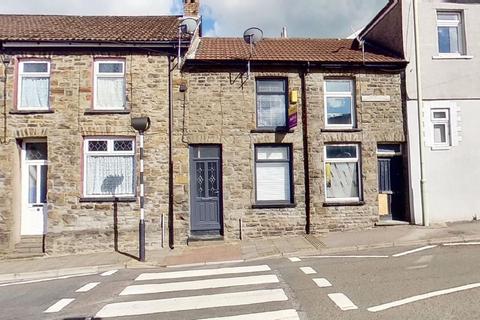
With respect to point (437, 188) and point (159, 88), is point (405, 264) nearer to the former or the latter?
point (437, 188)

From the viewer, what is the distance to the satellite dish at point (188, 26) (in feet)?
46.4

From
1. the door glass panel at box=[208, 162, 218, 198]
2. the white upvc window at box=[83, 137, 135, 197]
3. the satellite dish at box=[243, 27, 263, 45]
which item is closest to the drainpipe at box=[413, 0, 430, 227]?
the satellite dish at box=[243, 27, 263, 45]

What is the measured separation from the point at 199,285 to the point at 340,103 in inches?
360

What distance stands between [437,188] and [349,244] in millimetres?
4597

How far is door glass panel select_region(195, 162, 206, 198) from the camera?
14.4m

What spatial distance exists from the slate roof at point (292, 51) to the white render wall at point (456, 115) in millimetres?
1188

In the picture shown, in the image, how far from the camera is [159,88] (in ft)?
47.0

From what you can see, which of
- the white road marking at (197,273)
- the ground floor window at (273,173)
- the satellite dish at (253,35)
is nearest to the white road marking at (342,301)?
the white road marking at (197,273)

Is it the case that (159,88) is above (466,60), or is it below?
below

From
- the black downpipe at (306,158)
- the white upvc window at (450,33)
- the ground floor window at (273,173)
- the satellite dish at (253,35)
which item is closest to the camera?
the black downpipe at (306,158)

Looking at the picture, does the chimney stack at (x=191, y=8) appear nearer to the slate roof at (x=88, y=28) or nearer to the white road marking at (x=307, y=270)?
the slate roof at (x=88, y=28)

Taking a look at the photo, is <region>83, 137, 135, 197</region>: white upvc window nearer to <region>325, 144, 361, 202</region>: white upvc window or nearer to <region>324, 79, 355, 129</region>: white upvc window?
<region>325, 144, 361, 202</region>: white upvc window

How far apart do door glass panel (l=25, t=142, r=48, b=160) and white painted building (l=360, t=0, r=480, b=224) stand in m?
12.1

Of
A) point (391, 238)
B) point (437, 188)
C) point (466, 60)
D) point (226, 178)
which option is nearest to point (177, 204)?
point (226, 178)
